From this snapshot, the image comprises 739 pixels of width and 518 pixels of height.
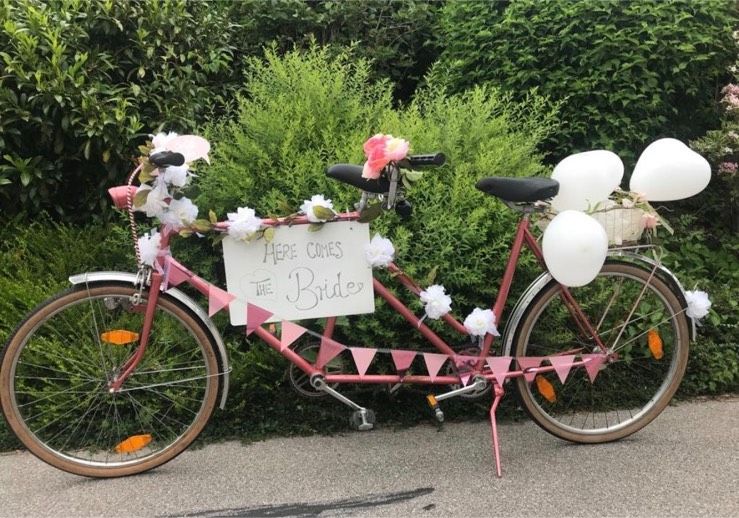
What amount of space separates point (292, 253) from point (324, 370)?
53 centimetres

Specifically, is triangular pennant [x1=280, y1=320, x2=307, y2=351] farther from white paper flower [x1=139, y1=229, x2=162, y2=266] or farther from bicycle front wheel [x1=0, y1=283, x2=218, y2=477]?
white paper flower [x1=139, y1=229, x2=162, y2=266]

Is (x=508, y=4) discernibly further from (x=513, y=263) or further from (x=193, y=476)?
(x=193, y=476)

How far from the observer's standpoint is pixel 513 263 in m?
2.65

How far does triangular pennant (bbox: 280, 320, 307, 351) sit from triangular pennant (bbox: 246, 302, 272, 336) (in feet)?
0.27

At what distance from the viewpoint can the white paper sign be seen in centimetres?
253

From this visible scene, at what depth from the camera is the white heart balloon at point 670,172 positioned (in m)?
2.54

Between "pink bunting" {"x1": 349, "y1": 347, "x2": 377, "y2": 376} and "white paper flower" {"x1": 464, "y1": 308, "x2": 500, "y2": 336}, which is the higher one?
"white paper flower" {"x1": 464, "y1": 308, "x2": 500, "y2": 336}

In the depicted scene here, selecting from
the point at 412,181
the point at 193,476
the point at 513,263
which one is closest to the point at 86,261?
the point at 193,476

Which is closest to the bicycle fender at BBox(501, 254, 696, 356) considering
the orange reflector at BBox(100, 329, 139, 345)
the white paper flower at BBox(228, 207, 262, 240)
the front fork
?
the white paper flower at BBox(228, 207, 262, 240)

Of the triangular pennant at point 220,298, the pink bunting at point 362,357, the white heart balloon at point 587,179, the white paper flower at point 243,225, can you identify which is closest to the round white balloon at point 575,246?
the white heart balloon at point 587,179

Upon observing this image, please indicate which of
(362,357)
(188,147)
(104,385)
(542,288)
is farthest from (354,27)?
(104,385)

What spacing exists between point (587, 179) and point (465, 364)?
937 mm

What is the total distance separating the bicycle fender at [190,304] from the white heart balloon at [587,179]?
1545 millimetres

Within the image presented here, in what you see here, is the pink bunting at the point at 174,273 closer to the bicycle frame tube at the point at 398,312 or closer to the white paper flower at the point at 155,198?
the bicycle frame tube at the point at 398,312
